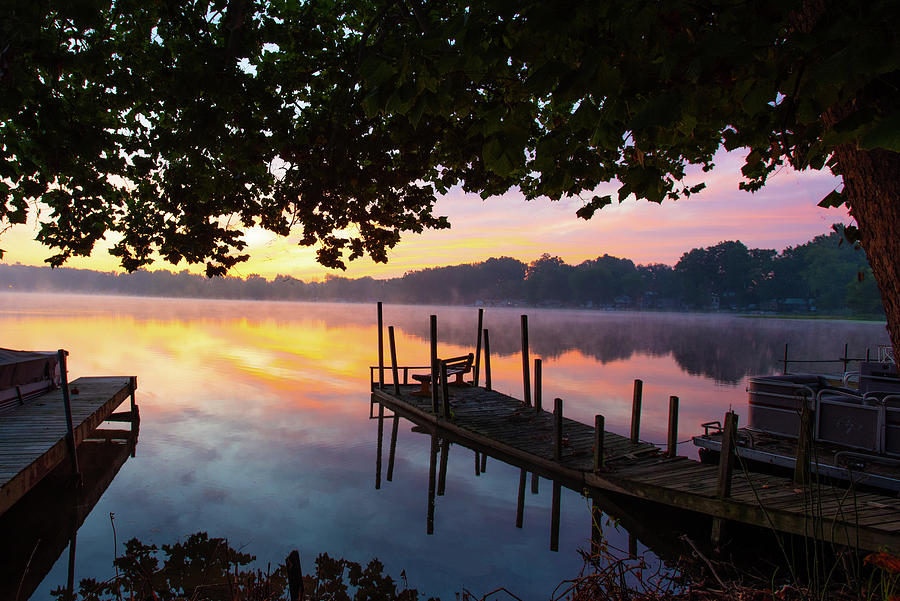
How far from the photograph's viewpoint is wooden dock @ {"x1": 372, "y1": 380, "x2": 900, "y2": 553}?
7059mm

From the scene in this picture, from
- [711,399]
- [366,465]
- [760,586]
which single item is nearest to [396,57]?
[760,586]

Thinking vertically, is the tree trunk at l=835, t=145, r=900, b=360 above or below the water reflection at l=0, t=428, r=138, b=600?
above

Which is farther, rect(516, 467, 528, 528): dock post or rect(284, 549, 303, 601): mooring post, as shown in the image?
rect(516, 467, 528, 528): dock post

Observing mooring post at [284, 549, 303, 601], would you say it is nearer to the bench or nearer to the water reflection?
the water reflection

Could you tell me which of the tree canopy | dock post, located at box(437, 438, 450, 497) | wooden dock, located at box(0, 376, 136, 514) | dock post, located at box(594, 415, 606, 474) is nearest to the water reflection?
wooden dock, located at box(0, 376, 136, 514)

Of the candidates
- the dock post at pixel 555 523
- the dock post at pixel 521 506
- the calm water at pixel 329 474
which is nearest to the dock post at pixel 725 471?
the calm water at pixel 329 474

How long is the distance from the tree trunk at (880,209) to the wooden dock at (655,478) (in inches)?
64.8

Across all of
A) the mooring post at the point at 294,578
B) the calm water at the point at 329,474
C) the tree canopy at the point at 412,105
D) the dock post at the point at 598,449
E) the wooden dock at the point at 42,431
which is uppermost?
the tree canopy at the point at 412,105

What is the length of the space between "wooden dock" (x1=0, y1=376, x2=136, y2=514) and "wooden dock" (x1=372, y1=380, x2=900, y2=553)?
29.5ft

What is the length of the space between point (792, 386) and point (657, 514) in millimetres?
4552

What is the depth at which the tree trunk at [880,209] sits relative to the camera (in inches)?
121

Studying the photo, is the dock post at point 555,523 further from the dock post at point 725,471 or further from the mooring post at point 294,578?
the mooring post at point 294,578

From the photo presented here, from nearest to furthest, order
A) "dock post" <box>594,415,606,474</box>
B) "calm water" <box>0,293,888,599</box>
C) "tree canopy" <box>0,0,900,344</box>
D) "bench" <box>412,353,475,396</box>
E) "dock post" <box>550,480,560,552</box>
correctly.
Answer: "tree canopy" <box>0,0,900,344</box> → "dock post" <box>594,415,606,474</box> → "calm water" <box>0,293,888,599</box> → "dock post" <box>550,480,560,552</box> → "bench" <box>412,353,475,396</box>

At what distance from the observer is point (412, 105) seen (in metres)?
3.71
